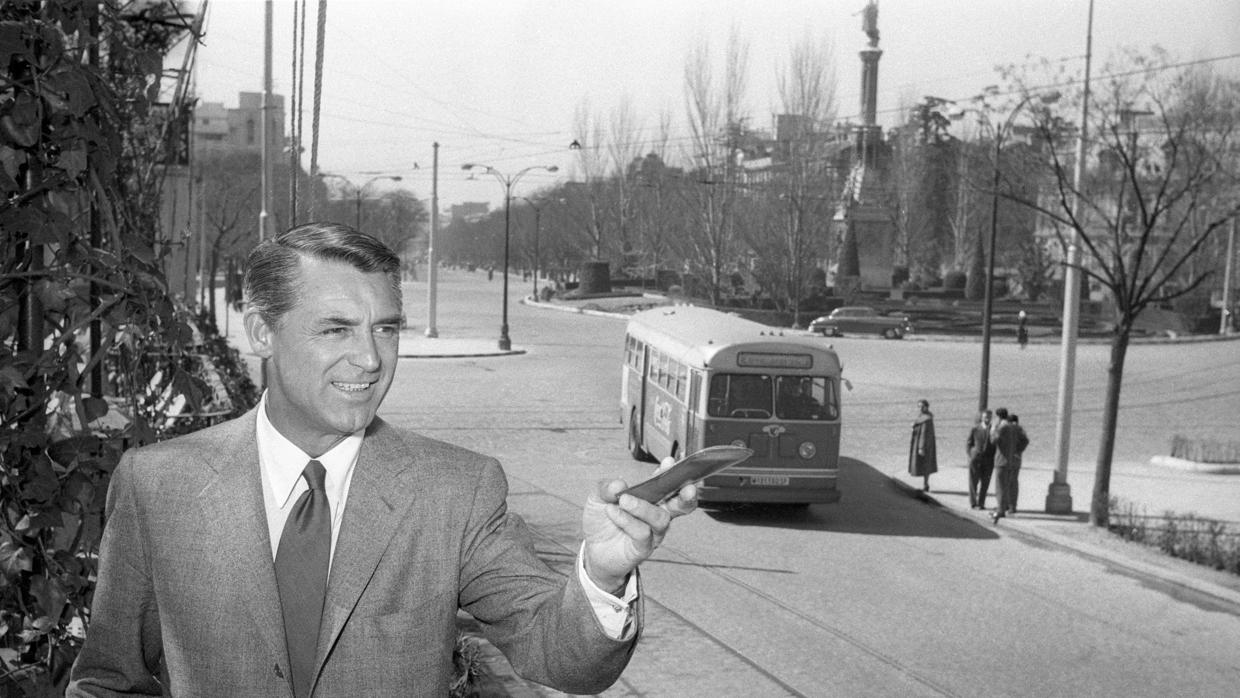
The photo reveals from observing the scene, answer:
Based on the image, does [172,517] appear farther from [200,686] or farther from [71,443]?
[71,443]

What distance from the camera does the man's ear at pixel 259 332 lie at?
2.50 m

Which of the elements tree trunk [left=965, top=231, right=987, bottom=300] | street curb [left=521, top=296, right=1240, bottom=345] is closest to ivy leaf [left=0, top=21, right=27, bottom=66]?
street curb [left=521, top=296, right=1240, bottom=345]

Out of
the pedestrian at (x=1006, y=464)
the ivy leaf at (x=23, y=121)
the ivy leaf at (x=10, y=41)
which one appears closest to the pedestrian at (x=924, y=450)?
the pedestrian at (x=1006, y=464)

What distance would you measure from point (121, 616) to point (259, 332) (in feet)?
1.99

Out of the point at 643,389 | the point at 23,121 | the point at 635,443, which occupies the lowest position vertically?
the point at 635,443

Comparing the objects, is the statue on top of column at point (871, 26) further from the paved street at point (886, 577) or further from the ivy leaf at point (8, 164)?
the ivy leaf at point (8, 164)

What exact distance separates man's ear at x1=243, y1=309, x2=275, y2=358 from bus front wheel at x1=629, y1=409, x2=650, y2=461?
18.1 m

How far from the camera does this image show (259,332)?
253cm

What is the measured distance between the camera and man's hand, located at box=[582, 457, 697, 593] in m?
2.08

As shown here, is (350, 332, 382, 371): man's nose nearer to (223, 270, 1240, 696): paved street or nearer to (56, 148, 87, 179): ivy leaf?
(56, 148, 87, 179): ivy leaf

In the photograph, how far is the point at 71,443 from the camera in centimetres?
369

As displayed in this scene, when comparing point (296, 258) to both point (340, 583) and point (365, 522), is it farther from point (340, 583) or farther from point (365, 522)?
point (340, 583)

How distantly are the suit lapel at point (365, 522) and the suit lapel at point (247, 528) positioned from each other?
101mm

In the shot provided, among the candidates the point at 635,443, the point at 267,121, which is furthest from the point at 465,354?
the point at 635,443
